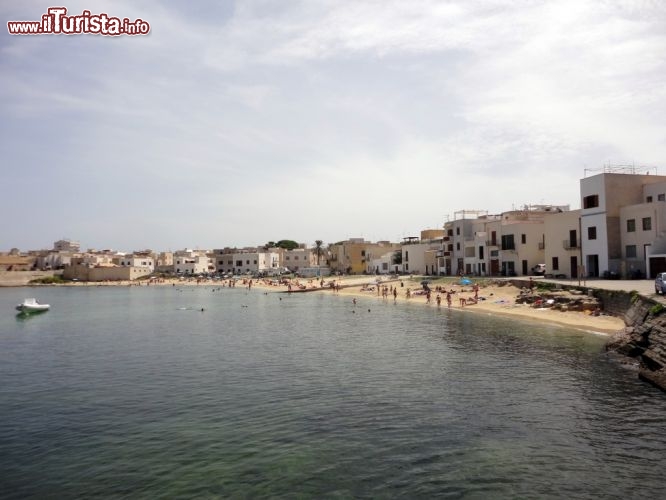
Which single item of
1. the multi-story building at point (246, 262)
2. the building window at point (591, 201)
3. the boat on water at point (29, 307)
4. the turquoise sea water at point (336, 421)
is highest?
the building window at point (591, 201)

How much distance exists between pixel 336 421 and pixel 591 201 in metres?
44.7

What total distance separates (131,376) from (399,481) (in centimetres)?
1804

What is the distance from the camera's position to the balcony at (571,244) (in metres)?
55.3

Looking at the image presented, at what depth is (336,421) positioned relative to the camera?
57.4ft

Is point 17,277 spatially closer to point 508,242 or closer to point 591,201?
point 508,242

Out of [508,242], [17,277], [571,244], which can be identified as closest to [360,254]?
[508,242]

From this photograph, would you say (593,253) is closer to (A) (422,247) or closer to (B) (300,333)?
(B) (300,333)

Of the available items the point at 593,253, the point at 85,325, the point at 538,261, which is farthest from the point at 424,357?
the point at 538,261

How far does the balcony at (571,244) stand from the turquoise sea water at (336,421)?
24.2 meters

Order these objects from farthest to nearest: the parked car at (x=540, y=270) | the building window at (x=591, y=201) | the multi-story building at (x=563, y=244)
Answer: the parked car at (x=540, y=270) < the multi-story building at (x=563, y=244) < the building window at (x=591, y=201)

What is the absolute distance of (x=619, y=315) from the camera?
36125 millimetres

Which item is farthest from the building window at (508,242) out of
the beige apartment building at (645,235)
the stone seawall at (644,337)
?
the stone seawall at (644,337)

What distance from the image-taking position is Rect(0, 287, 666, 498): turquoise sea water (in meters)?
12.9

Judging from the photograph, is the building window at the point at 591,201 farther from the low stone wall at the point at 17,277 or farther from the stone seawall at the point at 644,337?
the low stone wall at the point at 17,277
